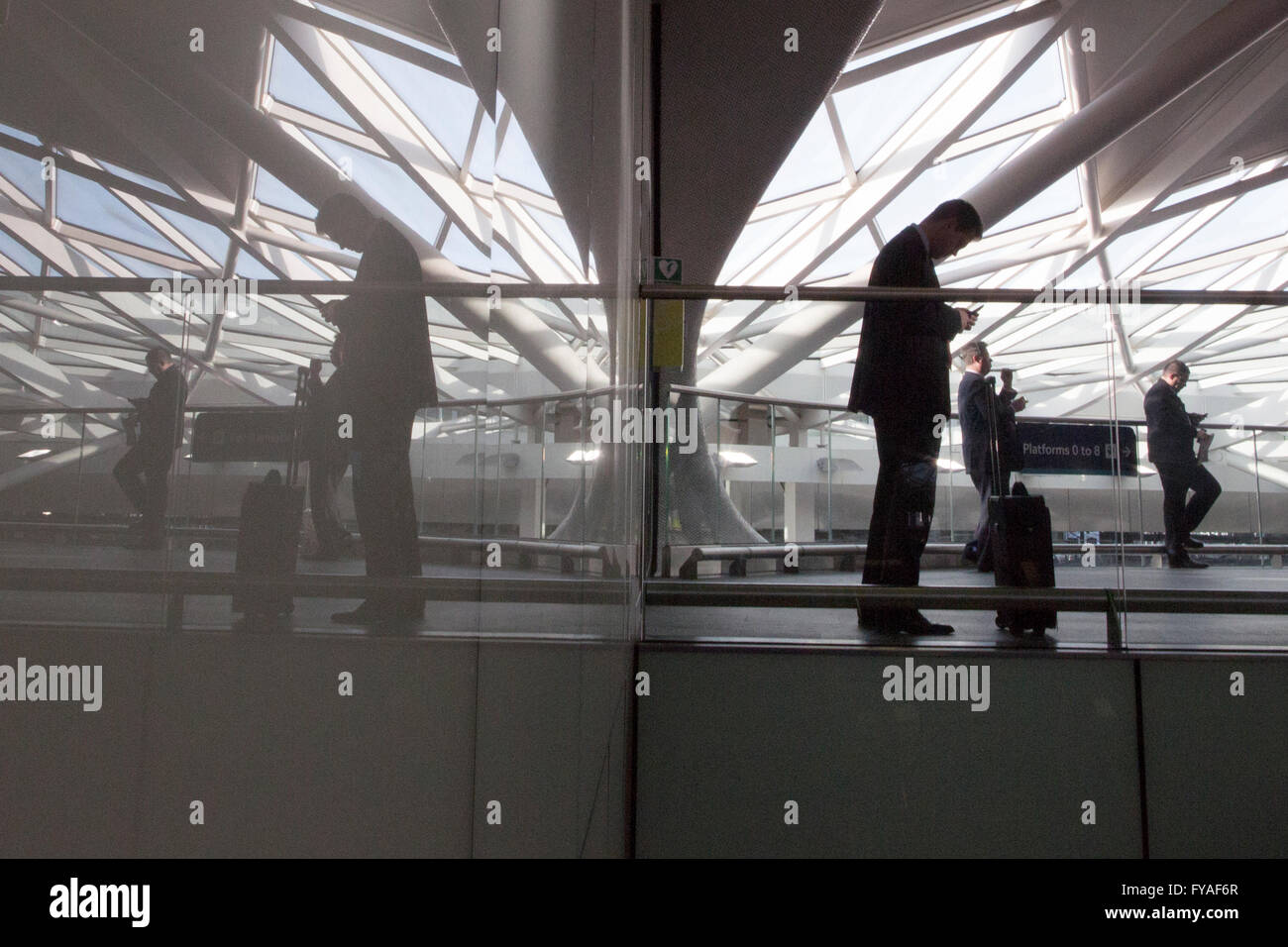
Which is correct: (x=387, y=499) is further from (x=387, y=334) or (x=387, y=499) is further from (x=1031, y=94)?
(x=1031, y=94)

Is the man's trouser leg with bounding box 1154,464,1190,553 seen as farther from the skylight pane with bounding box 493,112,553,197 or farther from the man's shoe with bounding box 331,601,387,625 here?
the man's shoe with bounding box 331,601,387,625

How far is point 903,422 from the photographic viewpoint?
2.57 metres

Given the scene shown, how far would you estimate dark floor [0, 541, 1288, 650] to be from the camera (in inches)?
6.5

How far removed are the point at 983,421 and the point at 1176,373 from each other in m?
0.79

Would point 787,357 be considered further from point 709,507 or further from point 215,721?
point 215,721

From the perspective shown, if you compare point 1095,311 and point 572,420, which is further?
point 1095,311

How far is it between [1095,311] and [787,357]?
9.59ft

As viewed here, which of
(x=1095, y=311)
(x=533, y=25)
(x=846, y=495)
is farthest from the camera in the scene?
(x=846, y=495)

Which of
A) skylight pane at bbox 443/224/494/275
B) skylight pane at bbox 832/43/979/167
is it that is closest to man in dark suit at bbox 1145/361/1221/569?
skylight pane at bbox 443/224/494/275

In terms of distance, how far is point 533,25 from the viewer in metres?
0.66

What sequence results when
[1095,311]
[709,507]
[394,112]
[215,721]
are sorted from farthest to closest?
[709,507]
[1095,311]
[394,112]
[215,721]

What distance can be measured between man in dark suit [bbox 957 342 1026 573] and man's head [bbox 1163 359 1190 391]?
0.58 meters

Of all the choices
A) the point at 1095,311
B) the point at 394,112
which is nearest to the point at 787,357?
the point at 1095,311

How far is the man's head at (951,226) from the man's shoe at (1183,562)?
1296 millimetres
